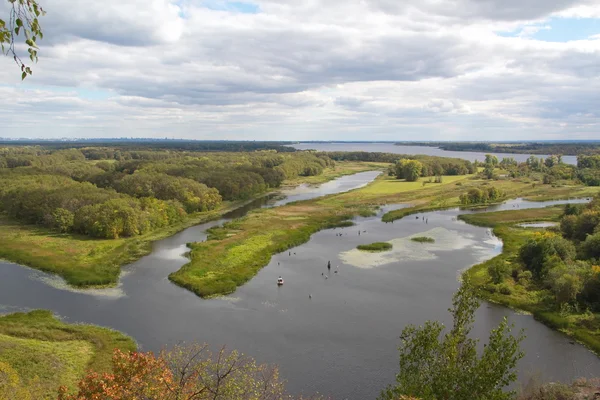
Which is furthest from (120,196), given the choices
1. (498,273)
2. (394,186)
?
(394,186)

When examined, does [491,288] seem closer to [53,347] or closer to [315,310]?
[315,310]

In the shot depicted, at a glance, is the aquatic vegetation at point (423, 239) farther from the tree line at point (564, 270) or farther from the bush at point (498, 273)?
the bush at point (498, 273)

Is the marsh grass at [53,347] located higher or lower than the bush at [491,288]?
lower

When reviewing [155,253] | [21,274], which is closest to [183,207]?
[155,253]

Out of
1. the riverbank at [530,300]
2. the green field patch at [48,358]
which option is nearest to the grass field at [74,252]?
the green field patch at [48,358]

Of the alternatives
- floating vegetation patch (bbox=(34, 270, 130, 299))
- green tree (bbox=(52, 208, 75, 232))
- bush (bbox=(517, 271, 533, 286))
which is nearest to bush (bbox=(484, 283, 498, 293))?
bush (bbox=(517, 271, 533, 286))

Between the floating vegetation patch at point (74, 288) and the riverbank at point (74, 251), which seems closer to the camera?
the floating vegetation patch at point (74, 288)
